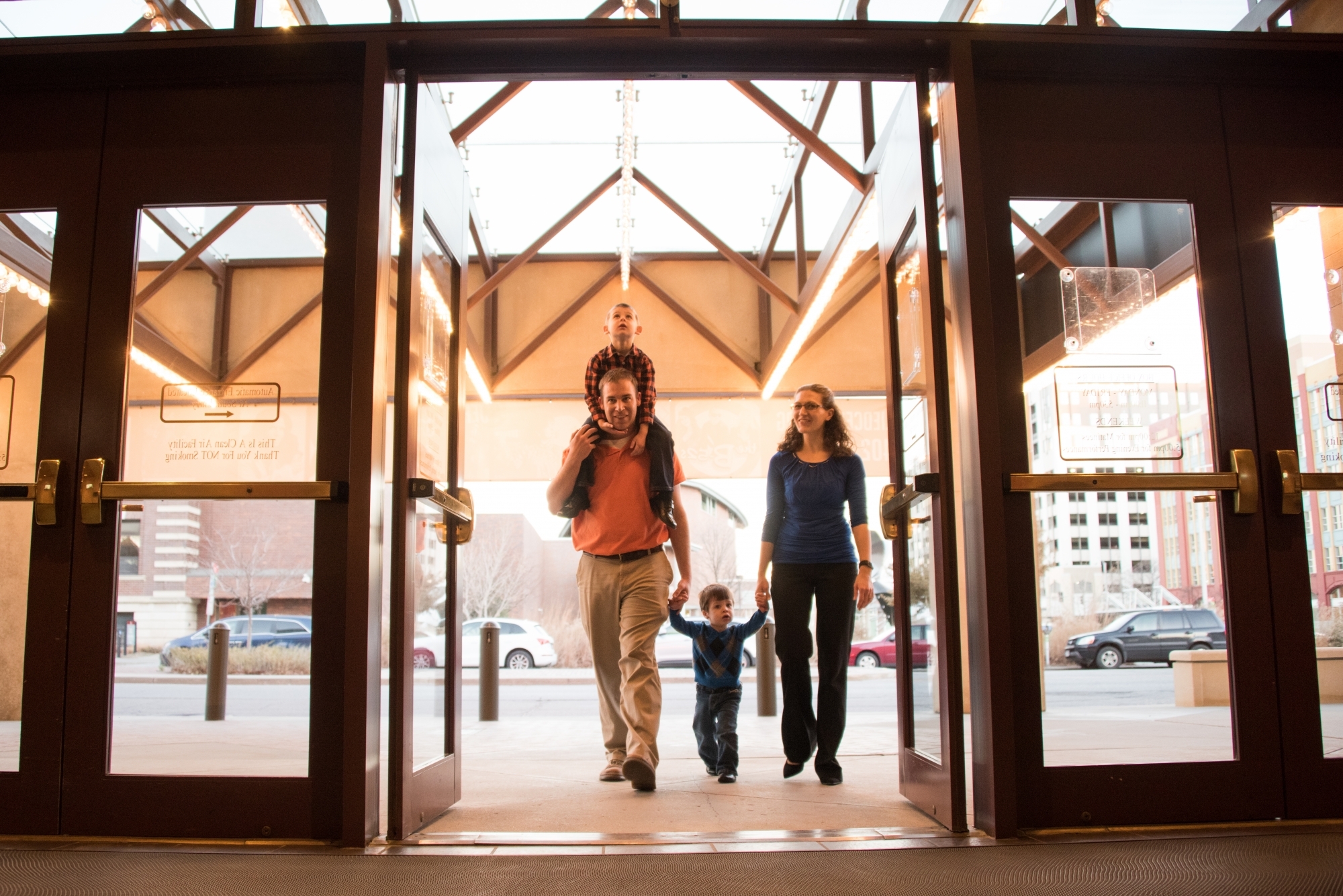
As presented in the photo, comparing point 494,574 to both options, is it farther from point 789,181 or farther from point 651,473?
point 651,473

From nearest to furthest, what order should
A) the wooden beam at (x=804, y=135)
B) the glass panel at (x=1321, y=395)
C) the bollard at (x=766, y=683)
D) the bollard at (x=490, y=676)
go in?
the glass panel at (x=1321, y=395) < the wooden beam at (x=804, y=135) < the bollard at (x=490, y=676) < the bollard at (x=766, y=683)

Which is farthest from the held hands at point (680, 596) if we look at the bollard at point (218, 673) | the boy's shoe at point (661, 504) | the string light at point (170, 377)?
the string light at point (170, 377)

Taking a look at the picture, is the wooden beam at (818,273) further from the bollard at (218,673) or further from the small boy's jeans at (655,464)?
the bollard at (218,673)

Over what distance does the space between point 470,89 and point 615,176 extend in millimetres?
2094

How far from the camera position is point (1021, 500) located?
2.63 meters

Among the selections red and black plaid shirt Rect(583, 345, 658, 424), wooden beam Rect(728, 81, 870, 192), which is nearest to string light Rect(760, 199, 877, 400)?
wooden beam Rect(728, 81, 870, 192)

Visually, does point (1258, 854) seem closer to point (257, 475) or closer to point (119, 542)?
point (257, 475)

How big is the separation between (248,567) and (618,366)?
1779mm

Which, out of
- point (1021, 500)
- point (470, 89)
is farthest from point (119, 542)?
point (470, 89)

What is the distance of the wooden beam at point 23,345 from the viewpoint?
2766mm

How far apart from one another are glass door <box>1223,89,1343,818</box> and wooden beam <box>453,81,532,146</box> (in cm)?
492

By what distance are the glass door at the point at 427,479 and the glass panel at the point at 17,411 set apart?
38.1 inches

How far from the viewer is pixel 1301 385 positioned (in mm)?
2752

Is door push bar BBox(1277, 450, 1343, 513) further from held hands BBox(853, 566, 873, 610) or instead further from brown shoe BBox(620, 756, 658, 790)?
brown shoe BBox(620, 756, 658, 790)
